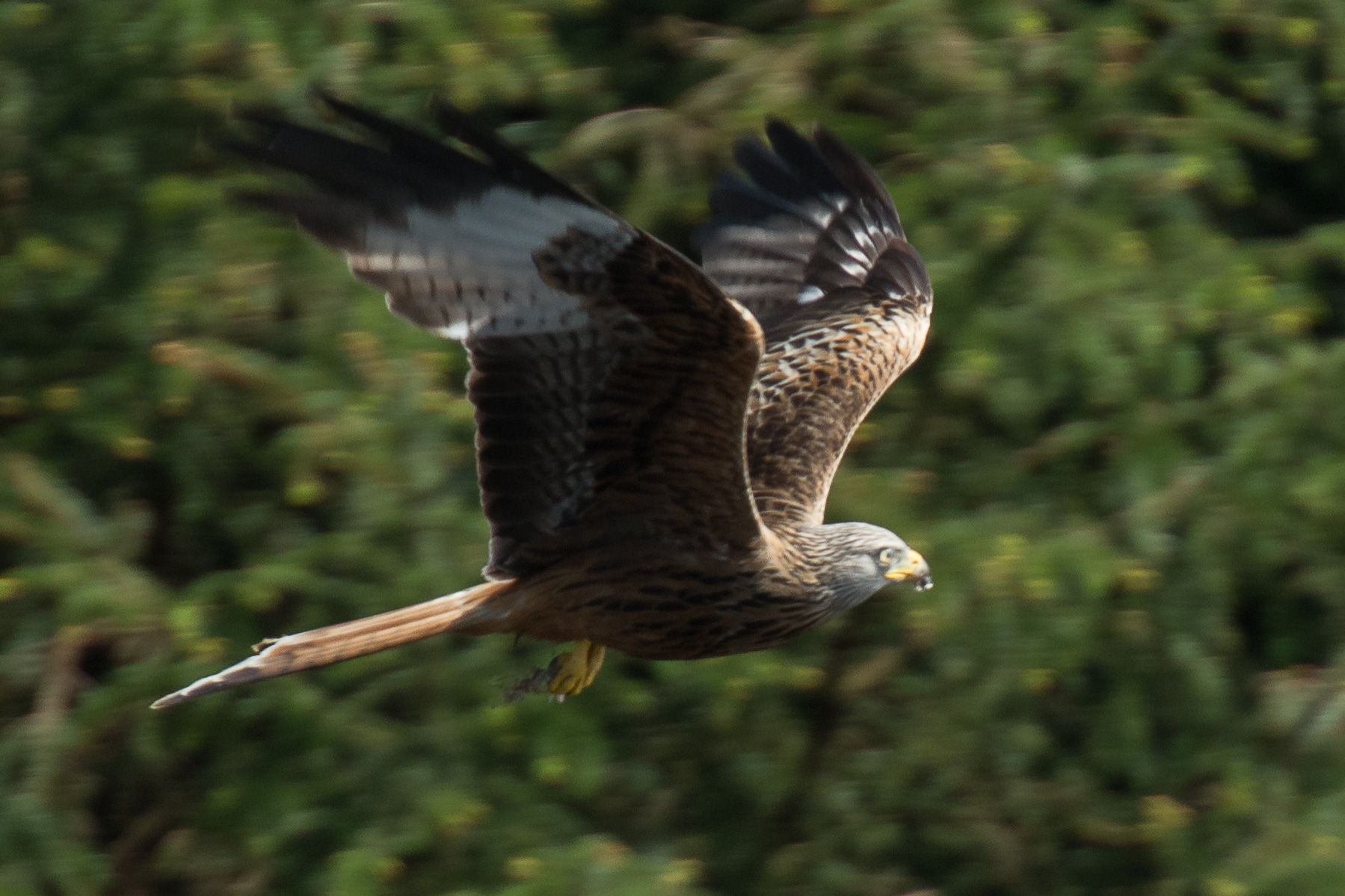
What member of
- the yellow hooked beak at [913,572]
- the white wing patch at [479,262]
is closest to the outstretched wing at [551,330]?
the white wing patch at [479,262]

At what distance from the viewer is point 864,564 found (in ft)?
14.2

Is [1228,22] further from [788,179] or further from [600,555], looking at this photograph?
[600,555]

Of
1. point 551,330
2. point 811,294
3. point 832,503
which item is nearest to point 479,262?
point 551,330

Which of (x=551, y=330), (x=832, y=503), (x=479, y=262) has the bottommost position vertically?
(x=832, y=503)

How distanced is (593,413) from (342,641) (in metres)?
0.73

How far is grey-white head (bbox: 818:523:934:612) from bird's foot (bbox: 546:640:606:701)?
2.04 ft

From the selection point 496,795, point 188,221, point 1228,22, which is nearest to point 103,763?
point 496,795

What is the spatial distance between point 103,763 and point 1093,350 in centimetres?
299

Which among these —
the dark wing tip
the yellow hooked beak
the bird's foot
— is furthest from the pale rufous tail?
the dark wing tip

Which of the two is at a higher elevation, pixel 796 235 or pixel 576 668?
pixel 796 235

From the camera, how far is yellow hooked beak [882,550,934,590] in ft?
14.3

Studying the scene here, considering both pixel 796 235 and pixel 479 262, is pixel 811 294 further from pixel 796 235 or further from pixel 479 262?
pixel 479 262

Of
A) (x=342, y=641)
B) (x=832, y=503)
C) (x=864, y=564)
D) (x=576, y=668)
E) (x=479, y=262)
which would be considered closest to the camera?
(x=479, y=262)

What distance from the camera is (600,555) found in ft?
13.7
